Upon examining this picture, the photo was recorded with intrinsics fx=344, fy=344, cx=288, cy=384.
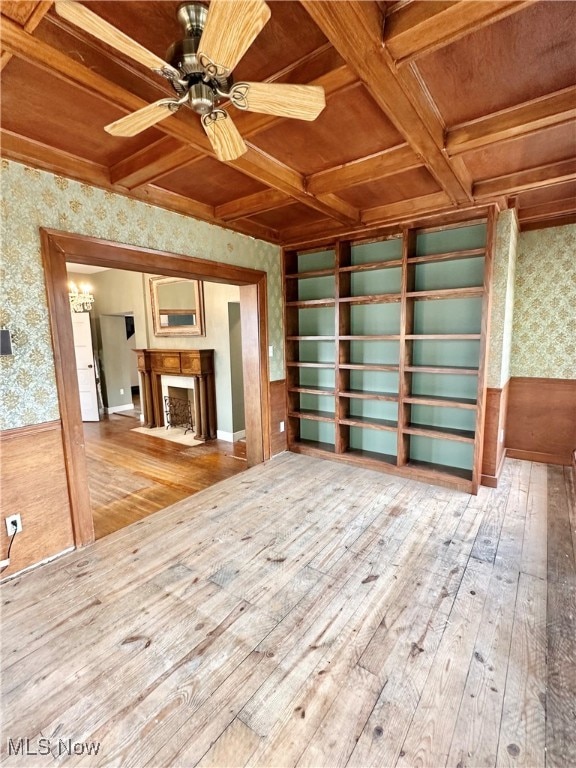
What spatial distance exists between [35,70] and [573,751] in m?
3.46

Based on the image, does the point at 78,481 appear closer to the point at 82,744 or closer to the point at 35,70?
the point at 82,744

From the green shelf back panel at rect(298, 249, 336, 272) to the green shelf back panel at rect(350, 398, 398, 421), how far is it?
169 cm

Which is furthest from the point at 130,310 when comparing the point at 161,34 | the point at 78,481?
the point at 161,34

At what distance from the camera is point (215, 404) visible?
5.69 metres

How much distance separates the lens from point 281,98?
1299 mm

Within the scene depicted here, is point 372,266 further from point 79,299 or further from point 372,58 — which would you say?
point 79,299

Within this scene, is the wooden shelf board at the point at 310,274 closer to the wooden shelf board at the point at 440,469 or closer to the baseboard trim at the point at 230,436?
the wooden shelf board at the point at 440,469

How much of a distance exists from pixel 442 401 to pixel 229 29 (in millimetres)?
3119

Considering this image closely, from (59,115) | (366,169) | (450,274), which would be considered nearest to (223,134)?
(59,115)

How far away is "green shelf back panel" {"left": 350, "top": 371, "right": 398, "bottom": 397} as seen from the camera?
3912 millimetres

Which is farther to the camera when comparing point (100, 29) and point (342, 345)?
point (342, 345)

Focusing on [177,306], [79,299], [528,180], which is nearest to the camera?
[528,180]

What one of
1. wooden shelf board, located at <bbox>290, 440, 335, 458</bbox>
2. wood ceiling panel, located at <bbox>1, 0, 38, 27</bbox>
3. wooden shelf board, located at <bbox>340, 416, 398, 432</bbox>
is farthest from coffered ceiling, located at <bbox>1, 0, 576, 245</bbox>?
wooden shelf board, located at <bbox>290, 440, 335, 458</bbox>

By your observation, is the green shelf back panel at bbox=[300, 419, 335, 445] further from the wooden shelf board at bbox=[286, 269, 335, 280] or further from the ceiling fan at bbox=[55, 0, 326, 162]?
the ceiling fan at bbox=[55, 0, 326, 162]
